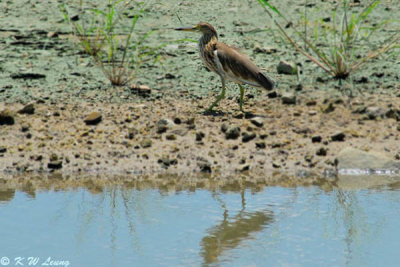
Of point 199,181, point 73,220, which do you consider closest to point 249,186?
point 199,181

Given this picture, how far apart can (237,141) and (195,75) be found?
1.83m

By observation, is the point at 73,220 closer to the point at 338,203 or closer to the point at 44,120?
the point at 338,203

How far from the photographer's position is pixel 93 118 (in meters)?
7.92

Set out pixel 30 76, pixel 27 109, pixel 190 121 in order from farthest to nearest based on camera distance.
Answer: pixel 30 76
pixel 27 109
pixel 190 121

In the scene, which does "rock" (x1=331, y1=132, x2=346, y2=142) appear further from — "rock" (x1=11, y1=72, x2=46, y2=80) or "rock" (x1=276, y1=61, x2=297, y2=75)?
"rock" (x1=11, y1=72, x2=46, y2=80)

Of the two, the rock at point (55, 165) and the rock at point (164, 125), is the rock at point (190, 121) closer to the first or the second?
the rock at point (164, 125)

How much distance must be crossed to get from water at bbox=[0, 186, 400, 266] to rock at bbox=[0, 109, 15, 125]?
5.37ft

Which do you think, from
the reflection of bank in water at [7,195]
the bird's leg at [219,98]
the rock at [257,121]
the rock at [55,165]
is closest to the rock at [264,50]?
the bird's leg at [219,98]

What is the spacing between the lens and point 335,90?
8648mm

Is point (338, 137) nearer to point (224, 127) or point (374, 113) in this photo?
point (374, 113)

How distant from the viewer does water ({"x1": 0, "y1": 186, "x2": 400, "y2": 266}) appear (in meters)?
4.82

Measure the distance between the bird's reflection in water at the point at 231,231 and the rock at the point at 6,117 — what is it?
109 inches

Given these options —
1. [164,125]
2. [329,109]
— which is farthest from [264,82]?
[164,125]

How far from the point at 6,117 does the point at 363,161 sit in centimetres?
333
